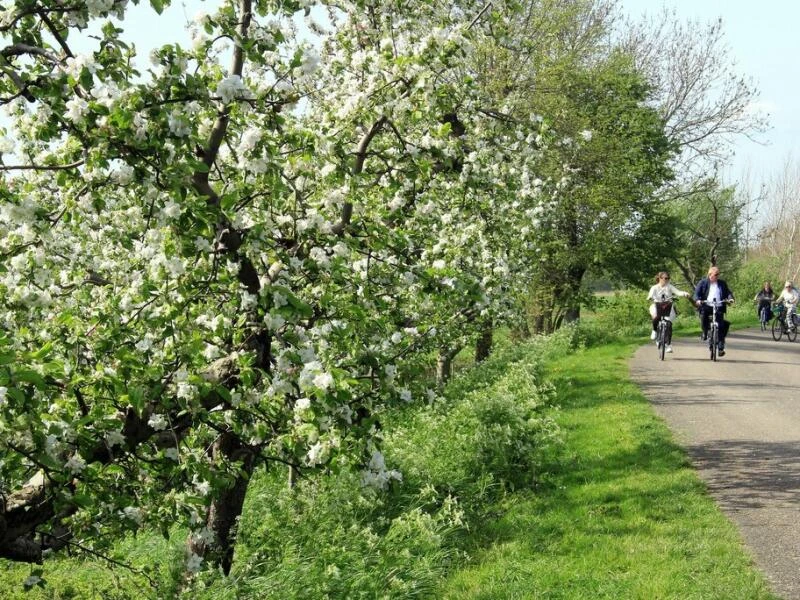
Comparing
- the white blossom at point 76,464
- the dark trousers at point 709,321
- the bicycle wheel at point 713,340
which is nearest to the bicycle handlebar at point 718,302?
the dark trousers at point 709,321

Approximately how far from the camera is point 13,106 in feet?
20.1

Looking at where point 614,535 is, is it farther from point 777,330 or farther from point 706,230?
point 706,230

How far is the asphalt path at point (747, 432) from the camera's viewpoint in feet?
25.5

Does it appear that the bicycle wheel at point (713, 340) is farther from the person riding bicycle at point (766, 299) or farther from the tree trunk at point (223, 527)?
the tree trunk at point (223, 527)

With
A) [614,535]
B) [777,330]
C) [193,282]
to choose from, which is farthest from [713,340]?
[193,282]

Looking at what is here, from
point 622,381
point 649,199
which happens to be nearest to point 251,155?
point 622,381

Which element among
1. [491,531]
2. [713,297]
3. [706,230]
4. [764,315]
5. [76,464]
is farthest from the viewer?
[706,230]

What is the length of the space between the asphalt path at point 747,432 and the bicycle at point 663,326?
442 millimetres

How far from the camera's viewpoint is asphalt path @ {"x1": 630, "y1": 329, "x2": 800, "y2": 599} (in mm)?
7762

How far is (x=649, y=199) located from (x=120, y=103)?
28125 mm

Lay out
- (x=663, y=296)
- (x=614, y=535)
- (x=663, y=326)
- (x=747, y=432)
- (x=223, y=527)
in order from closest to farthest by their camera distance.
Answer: (x=223, y=527) < (x=614, y=535) < (x=747, y=432) < (x=663, y=296) < (x=663, y=326)

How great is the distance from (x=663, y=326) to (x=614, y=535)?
11813 mm

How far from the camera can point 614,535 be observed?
27.3 ft

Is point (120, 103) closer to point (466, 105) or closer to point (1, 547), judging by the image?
point (1, 547)
